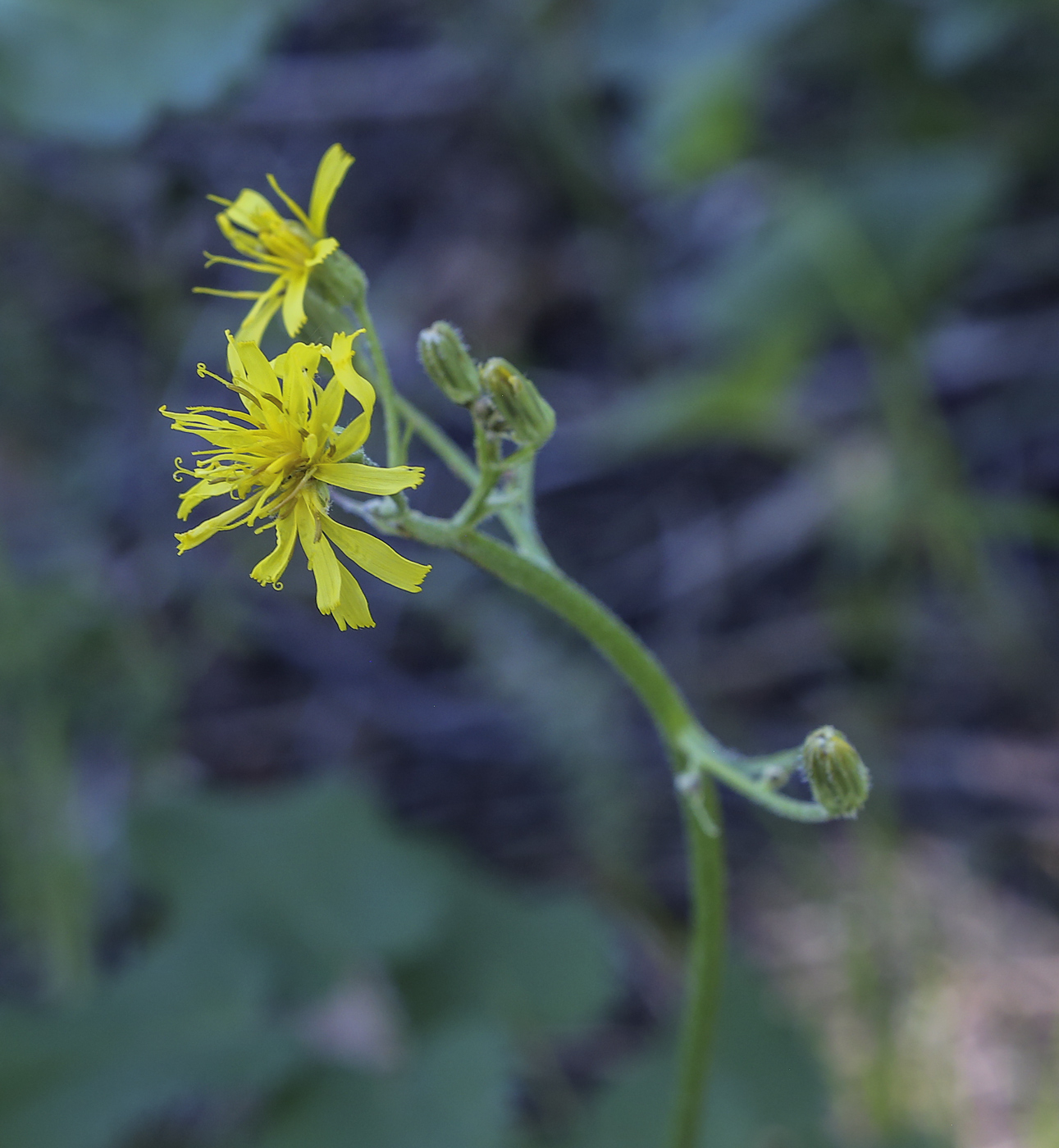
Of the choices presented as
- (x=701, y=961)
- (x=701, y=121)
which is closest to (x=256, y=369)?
(x=701, y=961)

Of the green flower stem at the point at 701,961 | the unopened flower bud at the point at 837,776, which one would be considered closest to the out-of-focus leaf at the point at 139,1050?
the green flower stem at the point at 701,961

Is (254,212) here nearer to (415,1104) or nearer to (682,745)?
(682,745)

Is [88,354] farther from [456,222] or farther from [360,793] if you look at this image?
[360,793]

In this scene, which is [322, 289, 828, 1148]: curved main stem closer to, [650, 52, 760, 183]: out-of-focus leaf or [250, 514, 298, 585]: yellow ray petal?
[250, 514, 298, 585]: yellow ray petal

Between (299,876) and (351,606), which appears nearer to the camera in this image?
(351,606)

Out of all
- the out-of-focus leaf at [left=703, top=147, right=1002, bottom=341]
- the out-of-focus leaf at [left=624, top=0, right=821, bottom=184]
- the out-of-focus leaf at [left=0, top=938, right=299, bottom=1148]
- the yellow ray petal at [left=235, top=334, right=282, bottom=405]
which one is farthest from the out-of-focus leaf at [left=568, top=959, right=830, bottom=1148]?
the out-of-focus leaf at [left=624, top=0, right=821, bottom=184]
